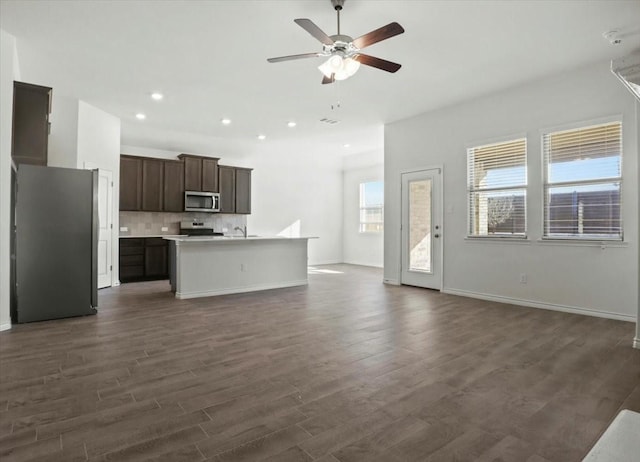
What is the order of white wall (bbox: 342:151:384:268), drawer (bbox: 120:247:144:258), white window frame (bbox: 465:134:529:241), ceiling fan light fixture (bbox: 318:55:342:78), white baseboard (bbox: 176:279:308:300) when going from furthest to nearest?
white wall (bbox: 342:151:384:268) < drawer (bbox: 120:247:144:258) < white baseboard (bbox: 176:279:308:300) < white window frame (bbox: 465:134:529:241) < ceiling fan light fixture (bbox: 318:55:342:78)

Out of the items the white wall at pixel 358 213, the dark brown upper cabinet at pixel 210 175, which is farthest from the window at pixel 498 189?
the dark brown upper cabinet at pixel 210 175

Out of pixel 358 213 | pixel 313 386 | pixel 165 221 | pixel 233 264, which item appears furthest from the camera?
pixel 358 213

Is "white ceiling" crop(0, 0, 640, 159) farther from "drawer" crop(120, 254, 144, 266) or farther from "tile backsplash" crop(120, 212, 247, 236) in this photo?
"drawer" crop(120, 254, 144, 266)

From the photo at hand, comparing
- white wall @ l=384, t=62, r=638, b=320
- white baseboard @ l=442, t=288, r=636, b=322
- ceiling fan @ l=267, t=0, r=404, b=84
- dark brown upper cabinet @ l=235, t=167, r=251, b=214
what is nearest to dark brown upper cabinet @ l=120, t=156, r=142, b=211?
dark brown upper cabinet @ l=235, t=167, r=251, b=214

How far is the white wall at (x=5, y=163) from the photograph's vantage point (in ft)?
12.4

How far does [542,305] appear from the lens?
4957mm

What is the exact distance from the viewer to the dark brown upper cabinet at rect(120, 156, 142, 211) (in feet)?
24.1

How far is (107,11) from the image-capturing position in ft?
11.3

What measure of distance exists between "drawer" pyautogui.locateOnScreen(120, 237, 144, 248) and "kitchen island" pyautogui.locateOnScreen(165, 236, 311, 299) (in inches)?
61.6

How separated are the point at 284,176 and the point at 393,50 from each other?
620 centimetres

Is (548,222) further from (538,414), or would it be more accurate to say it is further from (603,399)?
(538,414)

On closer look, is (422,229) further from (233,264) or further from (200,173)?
(200,173)

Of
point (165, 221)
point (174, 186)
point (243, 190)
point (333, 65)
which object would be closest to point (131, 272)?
point (165, 221)

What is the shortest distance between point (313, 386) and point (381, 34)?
281 cm
